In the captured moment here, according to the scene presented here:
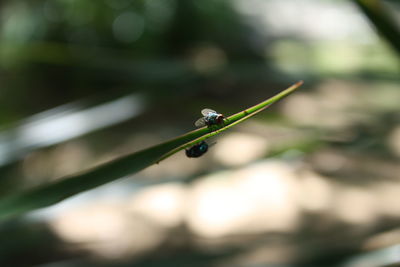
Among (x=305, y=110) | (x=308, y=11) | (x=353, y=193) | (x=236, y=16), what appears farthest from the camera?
(x=308, y=11)

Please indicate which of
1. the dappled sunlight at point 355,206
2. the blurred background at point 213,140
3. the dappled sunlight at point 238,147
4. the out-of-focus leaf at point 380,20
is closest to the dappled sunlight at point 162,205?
the blurred background at point 213,140

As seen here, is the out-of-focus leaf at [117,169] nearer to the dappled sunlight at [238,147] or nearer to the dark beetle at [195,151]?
the dark beetle at [195,151]

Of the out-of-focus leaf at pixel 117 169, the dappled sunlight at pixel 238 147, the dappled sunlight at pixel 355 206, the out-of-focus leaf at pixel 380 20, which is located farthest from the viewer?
the dappled sunlight at pixel 238 147

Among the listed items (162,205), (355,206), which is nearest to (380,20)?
(355,206)

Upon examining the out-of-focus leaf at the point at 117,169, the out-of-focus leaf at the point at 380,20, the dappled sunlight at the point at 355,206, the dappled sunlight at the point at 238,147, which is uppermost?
the dappled sunlight at the point at 238,147

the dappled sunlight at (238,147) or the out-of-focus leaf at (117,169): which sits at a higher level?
the dappled sunlight at (238,147)

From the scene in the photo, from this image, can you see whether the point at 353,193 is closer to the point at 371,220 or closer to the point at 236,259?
the point at 371,220

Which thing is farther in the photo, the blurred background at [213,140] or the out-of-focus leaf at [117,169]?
the blurred background at [213,140]

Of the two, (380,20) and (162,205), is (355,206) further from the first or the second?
(380,20)

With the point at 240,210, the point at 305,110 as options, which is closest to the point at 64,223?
the point at 240,210
